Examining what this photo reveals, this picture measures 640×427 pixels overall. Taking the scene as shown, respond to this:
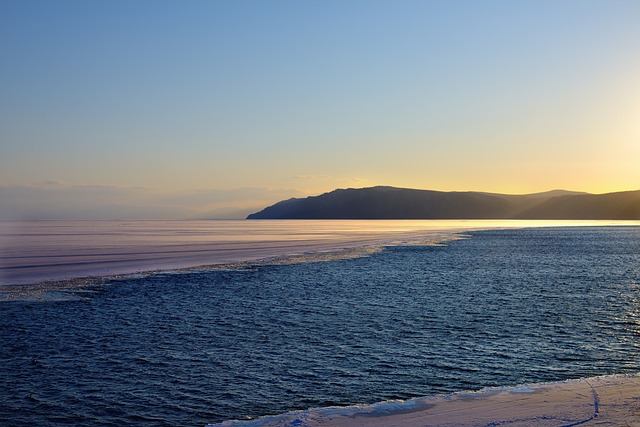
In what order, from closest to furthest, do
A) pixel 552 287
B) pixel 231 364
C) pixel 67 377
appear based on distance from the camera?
1. pixel 67 377
2. pixel 231 364
3. pixel 552 287

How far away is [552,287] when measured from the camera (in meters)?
33.8

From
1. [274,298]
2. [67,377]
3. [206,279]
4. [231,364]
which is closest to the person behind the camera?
[67,377]

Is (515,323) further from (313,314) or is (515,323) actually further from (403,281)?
(403,281)

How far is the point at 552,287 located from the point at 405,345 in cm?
1930

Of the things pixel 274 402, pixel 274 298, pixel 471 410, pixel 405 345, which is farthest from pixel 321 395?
pixel 274 298

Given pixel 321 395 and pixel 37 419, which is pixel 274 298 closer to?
pixel 321 395

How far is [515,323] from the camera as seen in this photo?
867 inches

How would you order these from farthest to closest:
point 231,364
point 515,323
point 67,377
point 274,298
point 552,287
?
point 552,287 → point 274,298 → point 515,323 → point 231,364 → point 67,377

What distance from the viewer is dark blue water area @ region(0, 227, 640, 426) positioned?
1318 cm

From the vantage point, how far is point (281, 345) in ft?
59.9

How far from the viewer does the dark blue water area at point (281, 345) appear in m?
13.2

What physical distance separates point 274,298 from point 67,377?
14501 mm

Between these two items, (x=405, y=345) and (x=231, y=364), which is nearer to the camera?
(x=231, y=364)

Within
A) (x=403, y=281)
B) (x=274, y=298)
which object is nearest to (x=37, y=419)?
(x=274, y=298)
